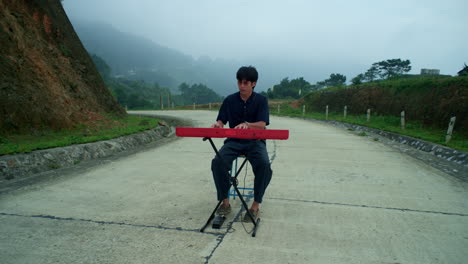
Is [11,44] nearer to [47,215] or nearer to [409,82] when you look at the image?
[47,215]

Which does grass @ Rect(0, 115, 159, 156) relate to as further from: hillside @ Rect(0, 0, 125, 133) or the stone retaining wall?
hillside @ Rect(0, 0, 125, 133)

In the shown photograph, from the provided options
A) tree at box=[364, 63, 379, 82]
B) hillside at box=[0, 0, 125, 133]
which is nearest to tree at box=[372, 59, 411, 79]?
tree at box=[364, 63, 379, 82]

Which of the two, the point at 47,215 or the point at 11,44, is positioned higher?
the point at 11,44

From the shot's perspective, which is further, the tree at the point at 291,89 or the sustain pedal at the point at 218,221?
the tree at the point at 291,89

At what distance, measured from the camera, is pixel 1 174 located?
4.47 m

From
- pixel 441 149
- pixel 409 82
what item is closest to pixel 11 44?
pixel 441 149

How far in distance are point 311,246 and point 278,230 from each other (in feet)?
1.36

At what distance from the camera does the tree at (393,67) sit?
5172 centimetres

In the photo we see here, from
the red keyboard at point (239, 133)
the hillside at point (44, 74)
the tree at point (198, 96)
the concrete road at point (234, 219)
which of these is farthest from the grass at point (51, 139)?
the tree at point (198, 96)

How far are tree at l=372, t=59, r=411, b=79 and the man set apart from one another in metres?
56.0

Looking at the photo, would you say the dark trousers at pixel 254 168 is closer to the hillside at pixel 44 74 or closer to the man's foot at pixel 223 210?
the man's foot at pixel 223 210

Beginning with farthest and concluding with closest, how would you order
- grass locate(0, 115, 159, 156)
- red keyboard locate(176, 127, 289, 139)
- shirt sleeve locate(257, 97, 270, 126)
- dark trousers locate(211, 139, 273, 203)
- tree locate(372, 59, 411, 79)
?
tree locate(372, 59, 411, 79) → grass locate(0, 115, 159, 156) → shirt sleeve locate(257, 97, 270, 126) → dark trousers locate(211, 139, 273, 203) → red keyboard locate(176, 127, 289, 139)

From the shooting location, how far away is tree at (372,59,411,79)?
5172 cm

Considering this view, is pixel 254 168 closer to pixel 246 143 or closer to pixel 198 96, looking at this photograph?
pixel 246 143
